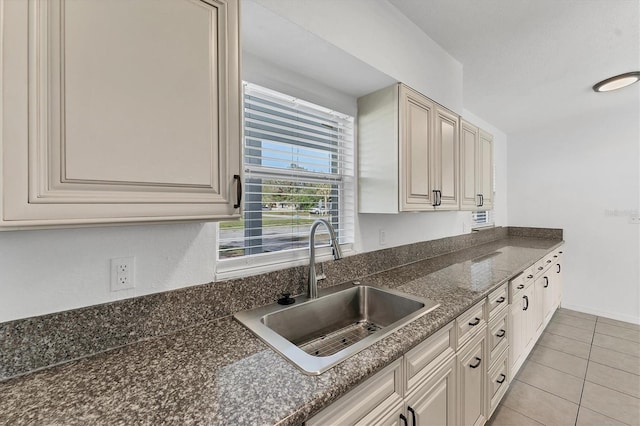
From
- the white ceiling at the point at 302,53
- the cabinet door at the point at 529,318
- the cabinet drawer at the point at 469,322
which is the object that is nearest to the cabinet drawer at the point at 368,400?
the cabinet drawer at the point at 469,322

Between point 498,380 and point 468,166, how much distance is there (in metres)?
1.59

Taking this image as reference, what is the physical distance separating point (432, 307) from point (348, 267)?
1.88ft

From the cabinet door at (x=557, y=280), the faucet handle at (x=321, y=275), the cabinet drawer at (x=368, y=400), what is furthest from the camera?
the cabinet door at (x=557, y=280)

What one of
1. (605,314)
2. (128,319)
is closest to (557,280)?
(605,314)

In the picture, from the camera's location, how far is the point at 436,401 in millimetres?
1154

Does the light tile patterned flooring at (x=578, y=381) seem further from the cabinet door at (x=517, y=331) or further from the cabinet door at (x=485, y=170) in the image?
the cabinet door at (x=485, y=170)

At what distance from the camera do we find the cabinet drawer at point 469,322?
131 cm

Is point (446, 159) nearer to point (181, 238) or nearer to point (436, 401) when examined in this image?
point (436, 401)

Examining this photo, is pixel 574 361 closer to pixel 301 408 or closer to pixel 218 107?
pixel 301 408

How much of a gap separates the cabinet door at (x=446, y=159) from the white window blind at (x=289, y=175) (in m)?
0.60

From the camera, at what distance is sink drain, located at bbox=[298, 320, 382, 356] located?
1272 mm

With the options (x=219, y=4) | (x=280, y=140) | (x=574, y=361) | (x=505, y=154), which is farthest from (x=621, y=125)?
(x=219, y=4)

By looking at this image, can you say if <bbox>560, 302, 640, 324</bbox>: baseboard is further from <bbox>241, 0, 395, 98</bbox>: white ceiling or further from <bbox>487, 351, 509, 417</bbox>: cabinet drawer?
<bbox>241, 0, 395, 98</bbox>: white ceiling

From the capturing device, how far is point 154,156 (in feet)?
2.43
